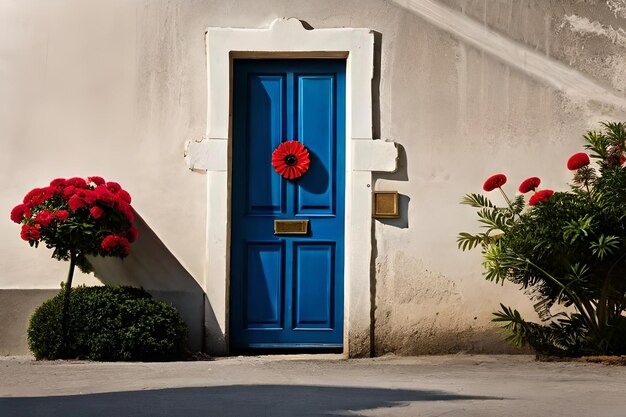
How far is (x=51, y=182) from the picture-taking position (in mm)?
8312

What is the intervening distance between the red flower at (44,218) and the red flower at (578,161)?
12.9 feet

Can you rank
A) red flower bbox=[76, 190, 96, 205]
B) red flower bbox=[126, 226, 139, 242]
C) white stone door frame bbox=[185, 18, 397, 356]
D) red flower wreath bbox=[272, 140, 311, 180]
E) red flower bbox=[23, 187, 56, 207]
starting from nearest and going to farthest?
red flower bbox=[76, 190, 96, 205] < red flower bbox=[23, 187, 56, 207] < red flower bbox=[126, 226, 139, 242] < white stone door frame bbox=[185, 18, 397, 356] < red flower wreath bbox=[272, 140, 311, 180]

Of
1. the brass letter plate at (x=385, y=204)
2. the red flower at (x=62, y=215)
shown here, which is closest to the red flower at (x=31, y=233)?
the red flower at (x=62, y=215)

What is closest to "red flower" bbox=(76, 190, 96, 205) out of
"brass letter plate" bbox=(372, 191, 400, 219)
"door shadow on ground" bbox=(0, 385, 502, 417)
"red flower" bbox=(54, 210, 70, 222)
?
"red flower" bbox=(54, 210, 70, 222)

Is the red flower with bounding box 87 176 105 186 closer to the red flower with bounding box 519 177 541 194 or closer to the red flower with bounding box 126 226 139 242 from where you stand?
the red flower with bounding box 126 226 139 242

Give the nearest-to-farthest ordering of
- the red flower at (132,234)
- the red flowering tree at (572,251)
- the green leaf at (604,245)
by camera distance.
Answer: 1. the green leaf at (604,245)
2. the red flowering tree at (572,251)
3. the red flower at (132,234)

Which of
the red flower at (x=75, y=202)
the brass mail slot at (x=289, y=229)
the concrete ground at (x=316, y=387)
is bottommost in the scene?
the concrete ground at (x=316, y=387)

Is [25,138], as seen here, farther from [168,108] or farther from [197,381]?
[197,381]

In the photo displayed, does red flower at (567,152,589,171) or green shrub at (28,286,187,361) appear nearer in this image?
green shrub at (28,286,187,361)

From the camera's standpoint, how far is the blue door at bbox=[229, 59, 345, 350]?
8648 mm

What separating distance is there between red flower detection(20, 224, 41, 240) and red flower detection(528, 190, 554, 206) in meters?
3.70

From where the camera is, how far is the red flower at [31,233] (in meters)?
7.92

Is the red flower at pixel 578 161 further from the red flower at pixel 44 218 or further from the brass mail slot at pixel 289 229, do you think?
the red flower at pixel 44 218

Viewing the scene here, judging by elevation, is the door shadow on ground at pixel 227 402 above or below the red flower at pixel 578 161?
below
